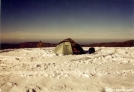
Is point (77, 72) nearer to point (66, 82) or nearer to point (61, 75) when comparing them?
point (61, 75)

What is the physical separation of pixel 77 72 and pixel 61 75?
63cm

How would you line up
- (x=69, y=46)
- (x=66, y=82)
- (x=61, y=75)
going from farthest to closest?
(x=69, y=46)
(x=61, y=75)
(x=66, y=82)

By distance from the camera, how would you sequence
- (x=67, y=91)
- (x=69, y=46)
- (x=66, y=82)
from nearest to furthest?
(x=67, y=91), (x=66, y=82), (x=69, y=46)

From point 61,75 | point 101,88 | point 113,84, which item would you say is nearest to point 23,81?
point 61,75

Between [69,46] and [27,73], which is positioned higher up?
[69,46]

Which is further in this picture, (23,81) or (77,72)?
(77,72)

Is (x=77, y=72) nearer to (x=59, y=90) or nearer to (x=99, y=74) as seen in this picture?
(x=99, y=74)

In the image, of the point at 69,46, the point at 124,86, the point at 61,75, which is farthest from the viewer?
the point at 69,46

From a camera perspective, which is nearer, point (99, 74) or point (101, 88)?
point (101, 88)

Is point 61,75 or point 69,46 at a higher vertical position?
point 69,46

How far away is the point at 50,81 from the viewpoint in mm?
4887

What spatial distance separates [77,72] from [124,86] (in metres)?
1.73

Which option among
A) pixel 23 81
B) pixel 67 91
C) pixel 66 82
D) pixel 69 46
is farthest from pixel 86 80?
pixel 69 46

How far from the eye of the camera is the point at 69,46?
10531mm
